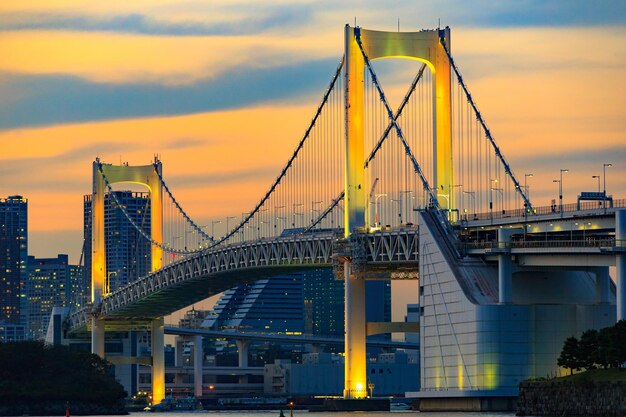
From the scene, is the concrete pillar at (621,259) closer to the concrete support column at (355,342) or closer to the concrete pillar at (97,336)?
the concrete support column at (355,342)

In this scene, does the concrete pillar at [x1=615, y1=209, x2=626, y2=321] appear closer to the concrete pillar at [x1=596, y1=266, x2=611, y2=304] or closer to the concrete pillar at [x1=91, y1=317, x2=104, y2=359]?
the concrete pillar at [x1=596, y1=266, x2=611, y2=304]

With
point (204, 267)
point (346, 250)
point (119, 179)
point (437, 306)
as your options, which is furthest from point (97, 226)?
point (437, 306)

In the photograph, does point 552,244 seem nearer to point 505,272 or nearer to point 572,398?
point 505,272

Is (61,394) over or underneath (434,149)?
underneath

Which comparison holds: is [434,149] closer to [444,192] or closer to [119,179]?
[444,192]

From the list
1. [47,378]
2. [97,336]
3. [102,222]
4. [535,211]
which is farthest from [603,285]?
[102,222]
